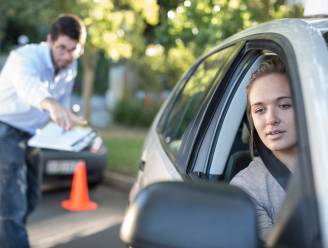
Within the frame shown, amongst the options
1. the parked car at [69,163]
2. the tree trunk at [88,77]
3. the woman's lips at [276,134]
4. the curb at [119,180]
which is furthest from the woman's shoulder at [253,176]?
the tree trunk at [88,77]

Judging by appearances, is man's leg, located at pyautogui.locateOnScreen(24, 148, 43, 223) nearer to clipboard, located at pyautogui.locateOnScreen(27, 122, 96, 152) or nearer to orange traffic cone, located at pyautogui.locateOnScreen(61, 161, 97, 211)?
clipboard, located at pyautogui.locateOnScreen(27, 122, 96, 152)

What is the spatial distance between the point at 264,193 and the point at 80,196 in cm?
486

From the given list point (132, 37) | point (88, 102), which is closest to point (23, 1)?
point (132, 37)

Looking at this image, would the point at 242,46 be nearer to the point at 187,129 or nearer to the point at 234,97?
the point at 234,97

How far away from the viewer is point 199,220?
142 centimetres

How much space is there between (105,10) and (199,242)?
19.2ft

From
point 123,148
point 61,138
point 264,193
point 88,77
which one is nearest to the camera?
point 264,193

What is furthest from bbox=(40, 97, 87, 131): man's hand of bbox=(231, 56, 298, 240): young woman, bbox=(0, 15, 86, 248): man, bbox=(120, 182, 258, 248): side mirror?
bbox=(120, 182, 258, 248): side mirror

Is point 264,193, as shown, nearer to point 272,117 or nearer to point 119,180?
point 272,117

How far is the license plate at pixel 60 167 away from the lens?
22.6 ft

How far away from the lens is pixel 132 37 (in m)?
9.55

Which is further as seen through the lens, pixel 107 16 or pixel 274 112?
pixel 107 16

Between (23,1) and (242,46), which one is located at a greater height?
(23,1)

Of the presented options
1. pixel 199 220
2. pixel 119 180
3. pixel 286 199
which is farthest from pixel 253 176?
pixel 119 180
